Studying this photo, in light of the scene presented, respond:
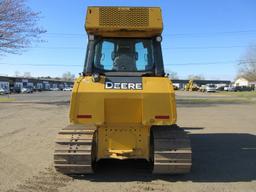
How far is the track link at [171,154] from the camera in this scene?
8.12 meters

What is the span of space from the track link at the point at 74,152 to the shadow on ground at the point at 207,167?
1.33 feet

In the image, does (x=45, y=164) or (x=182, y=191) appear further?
(x=45, y=164)

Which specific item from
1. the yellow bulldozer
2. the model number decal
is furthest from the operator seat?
the model number decal

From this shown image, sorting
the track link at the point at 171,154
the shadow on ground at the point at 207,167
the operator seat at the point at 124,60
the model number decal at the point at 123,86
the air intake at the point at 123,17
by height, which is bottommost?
the shadow on ground at the point at 207,167

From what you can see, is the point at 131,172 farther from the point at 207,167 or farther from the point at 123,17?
the point at 123,17

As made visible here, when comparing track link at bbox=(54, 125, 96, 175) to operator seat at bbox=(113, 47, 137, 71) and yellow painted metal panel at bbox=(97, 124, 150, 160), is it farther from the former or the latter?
operator seat at bbox=(113, 47, 137, 71)

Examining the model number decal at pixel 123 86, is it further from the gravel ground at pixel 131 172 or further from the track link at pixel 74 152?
the gravel ground at pixel 131 172

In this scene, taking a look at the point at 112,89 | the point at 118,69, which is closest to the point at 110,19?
the point at 118,69

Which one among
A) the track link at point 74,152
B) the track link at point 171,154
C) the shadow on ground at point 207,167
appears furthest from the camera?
the shadow on ground at point 207,167

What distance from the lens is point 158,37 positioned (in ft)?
30.6

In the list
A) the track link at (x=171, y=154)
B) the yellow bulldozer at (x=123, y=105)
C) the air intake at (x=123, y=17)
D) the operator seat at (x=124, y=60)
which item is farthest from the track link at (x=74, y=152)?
the air intake at (x=123, y=17)

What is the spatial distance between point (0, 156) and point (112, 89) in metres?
4.22

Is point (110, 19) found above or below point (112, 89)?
above

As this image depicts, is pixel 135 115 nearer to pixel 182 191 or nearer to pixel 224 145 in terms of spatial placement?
pixel 182 191
